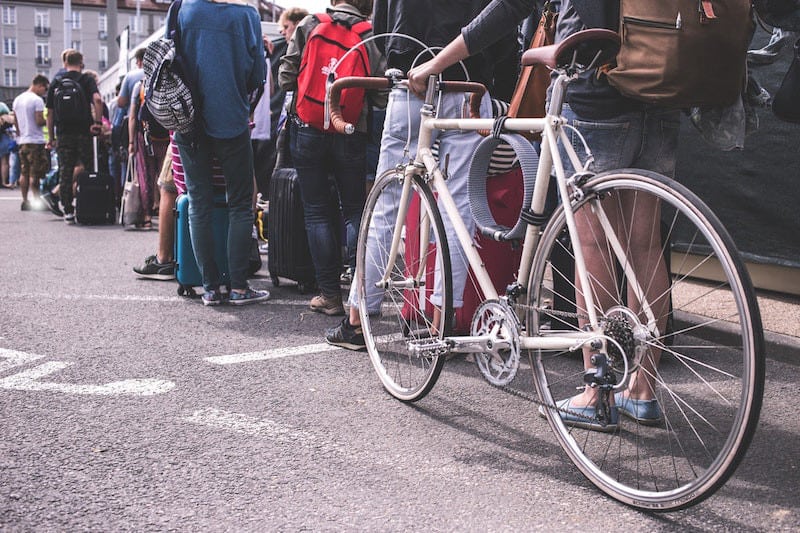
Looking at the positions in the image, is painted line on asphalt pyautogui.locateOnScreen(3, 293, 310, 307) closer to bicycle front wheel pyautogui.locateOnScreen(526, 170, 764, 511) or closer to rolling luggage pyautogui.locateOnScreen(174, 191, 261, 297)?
rolling luggage pyautogui.locateOnScreen(174, 191, 261, 297)

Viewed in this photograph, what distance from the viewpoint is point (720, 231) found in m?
2.33

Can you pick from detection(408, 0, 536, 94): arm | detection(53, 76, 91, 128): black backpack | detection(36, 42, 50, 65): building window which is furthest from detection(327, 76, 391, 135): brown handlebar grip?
detection(36, 42, 50, 65): building window

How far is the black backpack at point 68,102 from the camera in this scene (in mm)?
10984

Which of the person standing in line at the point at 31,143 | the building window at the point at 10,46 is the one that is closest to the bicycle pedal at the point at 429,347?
the person standing in line at the point at 31,143

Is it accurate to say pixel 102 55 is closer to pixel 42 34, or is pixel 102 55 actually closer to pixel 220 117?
pixel 42 34

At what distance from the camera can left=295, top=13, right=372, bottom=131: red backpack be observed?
16.1 ft

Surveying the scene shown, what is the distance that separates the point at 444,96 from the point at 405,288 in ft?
3.10

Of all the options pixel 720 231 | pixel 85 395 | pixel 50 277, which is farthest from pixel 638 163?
pixel 50 277

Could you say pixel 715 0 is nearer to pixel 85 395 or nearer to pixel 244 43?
pixel 85 395

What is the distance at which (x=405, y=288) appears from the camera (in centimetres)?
375

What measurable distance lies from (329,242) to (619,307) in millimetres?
2861

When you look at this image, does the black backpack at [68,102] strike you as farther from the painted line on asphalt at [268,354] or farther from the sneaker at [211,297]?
the painted line on asphalt at [268,354]

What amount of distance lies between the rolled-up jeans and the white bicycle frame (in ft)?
0.99

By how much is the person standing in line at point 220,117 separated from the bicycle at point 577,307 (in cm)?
189
